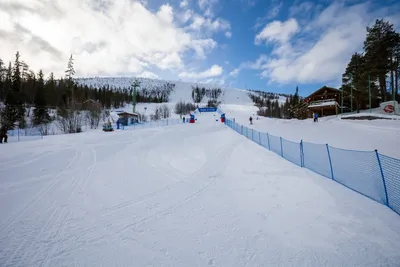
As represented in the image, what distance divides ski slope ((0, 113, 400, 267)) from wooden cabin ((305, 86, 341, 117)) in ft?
129

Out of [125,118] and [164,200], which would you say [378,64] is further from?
[125,118]

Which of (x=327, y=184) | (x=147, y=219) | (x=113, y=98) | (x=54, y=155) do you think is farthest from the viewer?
(x=113, y=98)

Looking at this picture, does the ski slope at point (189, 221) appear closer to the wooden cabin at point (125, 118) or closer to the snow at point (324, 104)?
the snow at point (324, 104)

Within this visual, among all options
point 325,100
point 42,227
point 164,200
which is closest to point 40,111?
point 42,227

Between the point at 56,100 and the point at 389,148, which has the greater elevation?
the point at 56,100

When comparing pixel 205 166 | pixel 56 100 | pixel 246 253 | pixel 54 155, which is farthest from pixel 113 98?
pixel 246 253

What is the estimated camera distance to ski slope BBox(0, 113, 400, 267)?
2.94 meters

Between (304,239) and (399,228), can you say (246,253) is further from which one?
(399,228)

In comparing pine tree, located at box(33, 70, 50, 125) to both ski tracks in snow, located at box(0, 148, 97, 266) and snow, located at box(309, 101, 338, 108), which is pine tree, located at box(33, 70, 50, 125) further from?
snow, located at box(309, 101, 338, 108)

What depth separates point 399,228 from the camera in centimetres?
368

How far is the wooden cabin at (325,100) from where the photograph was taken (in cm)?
3797

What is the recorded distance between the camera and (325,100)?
128 feet

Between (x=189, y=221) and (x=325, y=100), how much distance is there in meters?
46.5

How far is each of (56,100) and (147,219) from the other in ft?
218
